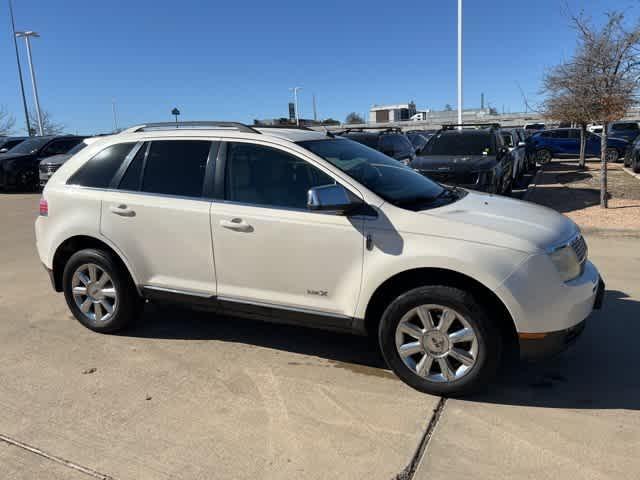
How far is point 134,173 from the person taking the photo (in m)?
4.50

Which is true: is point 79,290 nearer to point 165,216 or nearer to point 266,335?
point 165,216

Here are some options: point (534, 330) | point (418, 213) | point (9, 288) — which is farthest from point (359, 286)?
point (9, 288)

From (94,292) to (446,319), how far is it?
3.06m

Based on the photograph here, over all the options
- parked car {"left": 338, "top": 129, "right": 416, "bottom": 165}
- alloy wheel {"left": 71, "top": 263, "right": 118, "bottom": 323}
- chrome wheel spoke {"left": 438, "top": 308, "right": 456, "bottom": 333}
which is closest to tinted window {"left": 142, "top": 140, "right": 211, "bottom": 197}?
alloy wheel {"left": 71, "top": 263, "right": 118, "bottom": 323}

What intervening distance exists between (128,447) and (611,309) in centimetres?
433

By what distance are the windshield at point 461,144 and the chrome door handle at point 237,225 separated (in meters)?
7.92

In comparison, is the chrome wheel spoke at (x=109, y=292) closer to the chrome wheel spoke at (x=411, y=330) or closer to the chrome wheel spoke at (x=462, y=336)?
the chrome wheel spoke at (x=411, y=330)

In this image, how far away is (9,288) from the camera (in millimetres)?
6297

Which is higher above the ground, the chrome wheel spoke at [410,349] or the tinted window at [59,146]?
the tinted window at [59,146]

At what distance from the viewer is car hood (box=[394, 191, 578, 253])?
3.31m

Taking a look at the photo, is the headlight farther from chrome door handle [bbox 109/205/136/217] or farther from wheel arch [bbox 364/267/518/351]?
chrome door handle [bbox 109/205/136/217]

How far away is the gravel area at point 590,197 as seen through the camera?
9250 millimetres

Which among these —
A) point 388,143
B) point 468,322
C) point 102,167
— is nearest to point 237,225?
point 102,167

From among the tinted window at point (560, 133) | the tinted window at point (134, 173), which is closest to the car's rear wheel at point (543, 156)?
the tinted window at point (560, 133)
